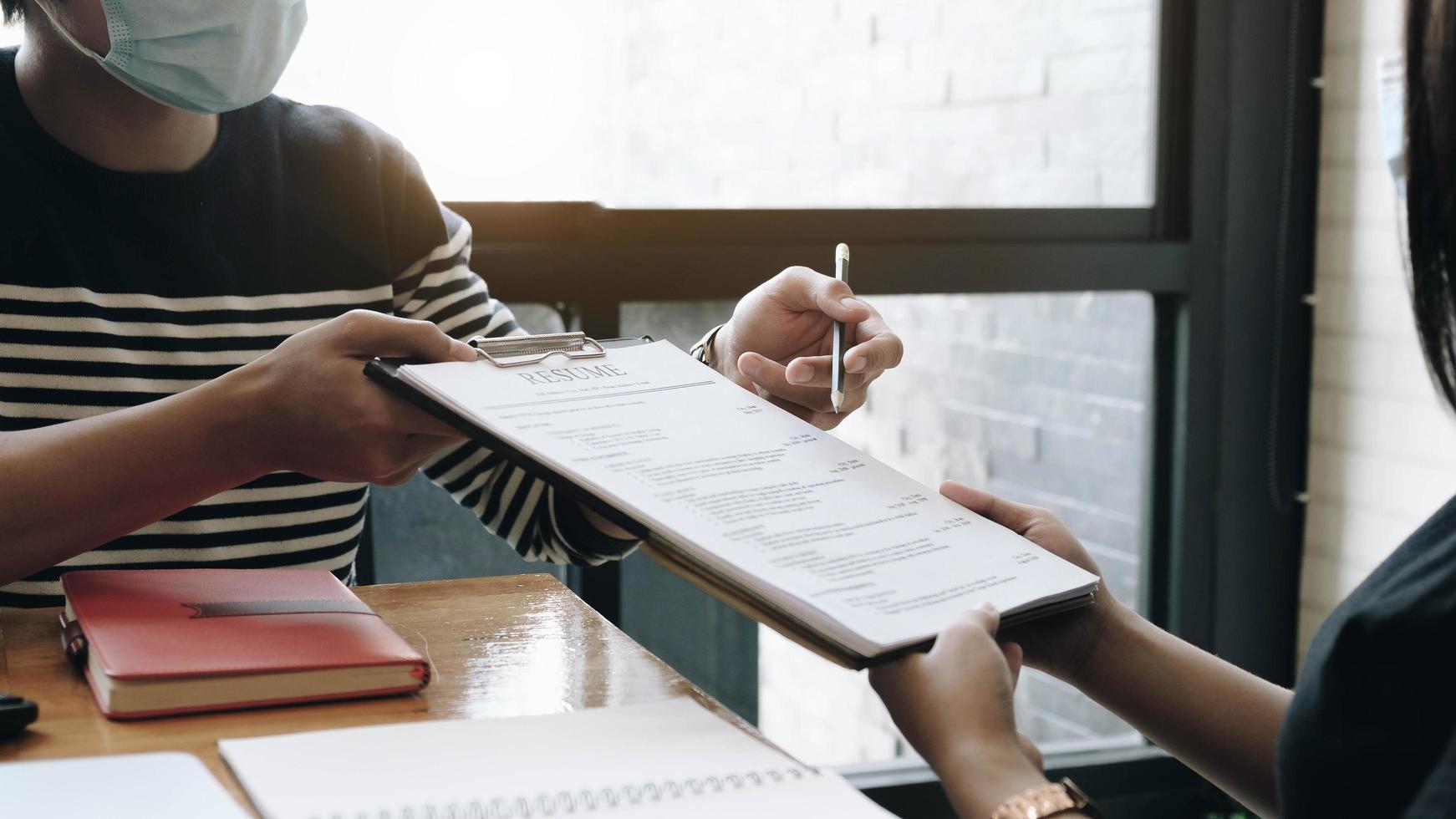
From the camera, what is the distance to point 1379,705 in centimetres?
64

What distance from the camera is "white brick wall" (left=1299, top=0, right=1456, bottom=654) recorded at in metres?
2.01

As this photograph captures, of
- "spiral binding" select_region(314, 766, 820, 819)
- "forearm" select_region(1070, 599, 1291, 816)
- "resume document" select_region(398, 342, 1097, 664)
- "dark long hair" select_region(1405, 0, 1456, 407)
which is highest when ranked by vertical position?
"dark long hair" select_region(1405, 0, 1456, 407)

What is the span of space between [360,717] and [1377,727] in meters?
0.53

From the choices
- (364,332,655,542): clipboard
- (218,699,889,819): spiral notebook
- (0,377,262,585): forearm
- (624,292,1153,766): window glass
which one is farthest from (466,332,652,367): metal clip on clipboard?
(624,292,1153,766): window glass

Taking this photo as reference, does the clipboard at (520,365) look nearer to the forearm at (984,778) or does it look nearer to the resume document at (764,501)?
the resume document at (764,501)

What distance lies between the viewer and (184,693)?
71 cm

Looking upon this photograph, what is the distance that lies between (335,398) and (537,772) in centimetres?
30

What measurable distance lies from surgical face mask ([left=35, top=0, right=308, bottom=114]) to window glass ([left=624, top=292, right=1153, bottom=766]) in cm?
114

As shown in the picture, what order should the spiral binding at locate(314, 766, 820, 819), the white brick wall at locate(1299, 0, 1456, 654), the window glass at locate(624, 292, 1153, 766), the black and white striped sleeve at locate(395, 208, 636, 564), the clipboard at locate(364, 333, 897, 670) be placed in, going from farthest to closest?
the window glass at locate(624, 292, 1153, 766), the white brick wall at locate(1299, 0, 1456, 654), the black and white striped sleeve at locate(395, 208, 636, 564), the clipboard at locate(364, 333, 897, 670), the spiral binding at locate(314, 766, 820, 819)

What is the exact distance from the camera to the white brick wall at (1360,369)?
6.59 ft

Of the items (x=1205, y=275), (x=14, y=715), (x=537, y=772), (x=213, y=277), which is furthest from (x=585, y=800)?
(x=1205, y=275)

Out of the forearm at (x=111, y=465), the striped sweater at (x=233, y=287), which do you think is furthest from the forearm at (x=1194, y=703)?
the forearm at (x=111, y=465)

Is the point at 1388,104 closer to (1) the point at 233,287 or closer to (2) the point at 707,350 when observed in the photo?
(2) the point at 707,350

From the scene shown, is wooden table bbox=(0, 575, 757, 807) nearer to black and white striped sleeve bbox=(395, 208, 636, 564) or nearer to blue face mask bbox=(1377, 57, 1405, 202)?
black and white striped sleeve bbox=(395, 208, 636, 564)
